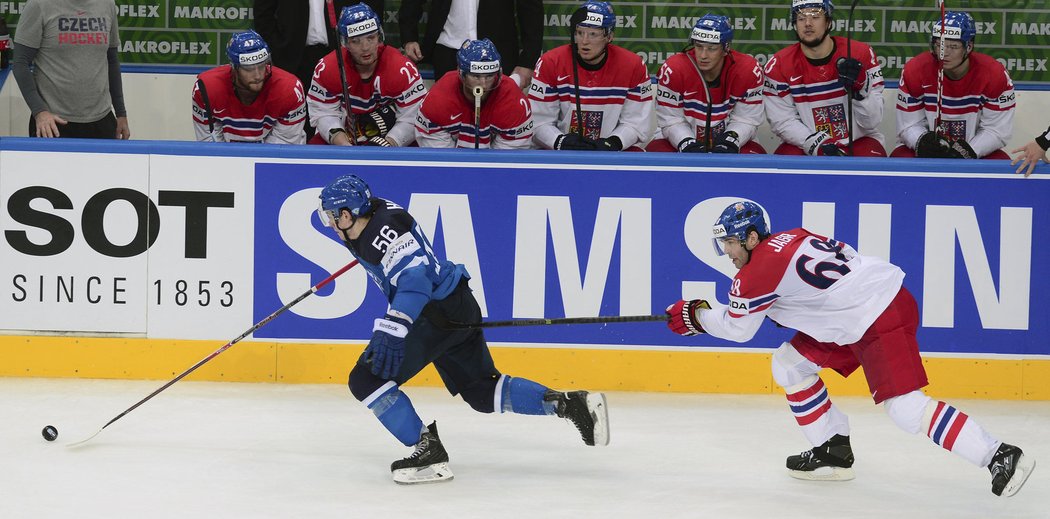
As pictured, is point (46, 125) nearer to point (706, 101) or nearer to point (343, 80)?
point (343, 80)

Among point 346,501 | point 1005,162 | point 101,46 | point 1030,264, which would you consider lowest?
Result: point 346,501

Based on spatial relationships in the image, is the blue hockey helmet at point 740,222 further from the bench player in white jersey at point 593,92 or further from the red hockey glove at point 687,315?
the bench player in white jersey at point 593,92

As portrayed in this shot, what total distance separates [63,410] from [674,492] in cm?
262

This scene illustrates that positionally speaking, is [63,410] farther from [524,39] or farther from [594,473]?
[524,39]

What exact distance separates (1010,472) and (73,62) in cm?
487

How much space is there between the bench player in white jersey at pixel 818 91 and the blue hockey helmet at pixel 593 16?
0.92 m

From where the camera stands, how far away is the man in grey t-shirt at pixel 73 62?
681 centimetres

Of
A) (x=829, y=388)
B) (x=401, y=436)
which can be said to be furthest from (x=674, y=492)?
(x=829, y=388)

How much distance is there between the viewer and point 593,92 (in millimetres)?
6934

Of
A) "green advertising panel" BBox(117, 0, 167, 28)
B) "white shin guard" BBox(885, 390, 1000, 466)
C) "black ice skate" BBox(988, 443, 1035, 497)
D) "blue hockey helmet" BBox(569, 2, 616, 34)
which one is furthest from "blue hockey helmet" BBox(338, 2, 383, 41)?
"black ice skate" BBox(988, 443, 1035, 497)

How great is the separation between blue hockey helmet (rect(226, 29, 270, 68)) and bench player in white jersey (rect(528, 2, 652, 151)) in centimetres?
137

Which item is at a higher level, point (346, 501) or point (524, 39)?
point (524, 39)

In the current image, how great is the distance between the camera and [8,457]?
496 centimetres

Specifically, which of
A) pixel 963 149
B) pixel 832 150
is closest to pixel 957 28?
pixel 963 149
